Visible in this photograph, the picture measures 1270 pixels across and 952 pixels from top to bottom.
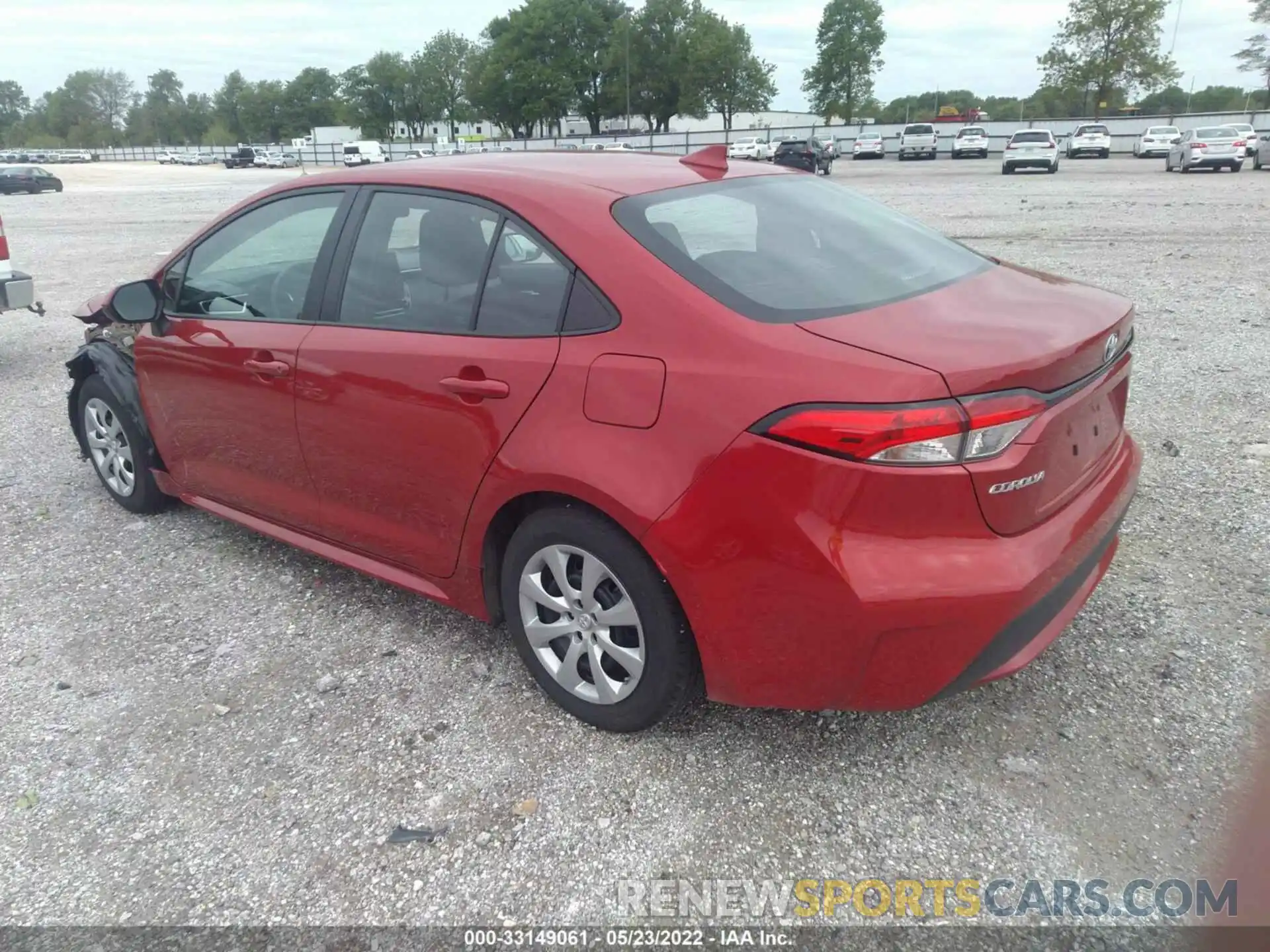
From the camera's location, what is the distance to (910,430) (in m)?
2.11

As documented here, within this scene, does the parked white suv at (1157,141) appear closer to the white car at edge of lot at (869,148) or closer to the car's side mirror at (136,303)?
the white car at edge of lot at (869,148)

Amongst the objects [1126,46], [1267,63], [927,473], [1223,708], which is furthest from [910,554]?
[1126,46]

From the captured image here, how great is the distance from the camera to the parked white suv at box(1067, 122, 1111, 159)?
41219 mm

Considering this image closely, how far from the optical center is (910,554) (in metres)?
2.18

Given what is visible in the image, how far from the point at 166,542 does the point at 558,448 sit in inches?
108

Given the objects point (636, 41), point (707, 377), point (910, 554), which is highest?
point (636, 41)

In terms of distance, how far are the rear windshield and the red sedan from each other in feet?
0.04

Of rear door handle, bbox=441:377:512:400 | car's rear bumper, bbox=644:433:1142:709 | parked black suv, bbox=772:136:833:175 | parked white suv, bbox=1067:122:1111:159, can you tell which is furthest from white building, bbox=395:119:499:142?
car's rear bumper, bbox=644:433:1142:709

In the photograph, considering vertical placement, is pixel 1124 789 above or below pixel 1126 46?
below

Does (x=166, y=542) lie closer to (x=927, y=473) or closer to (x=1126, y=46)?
(x=927, y=473)

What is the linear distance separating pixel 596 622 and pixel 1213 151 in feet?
110

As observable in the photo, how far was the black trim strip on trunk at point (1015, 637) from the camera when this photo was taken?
89.4 inches

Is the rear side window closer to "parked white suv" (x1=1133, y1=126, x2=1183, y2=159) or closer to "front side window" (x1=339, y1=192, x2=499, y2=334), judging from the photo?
"front side window" (x1=339, y1=192, x2=499, y2=334)

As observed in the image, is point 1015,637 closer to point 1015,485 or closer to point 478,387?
point 1015,485
